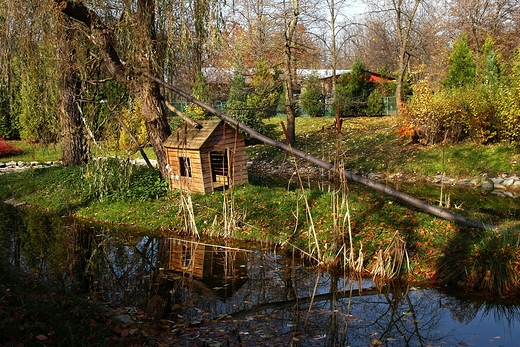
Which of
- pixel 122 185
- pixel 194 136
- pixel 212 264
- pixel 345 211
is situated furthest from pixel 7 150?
pixel 345 211

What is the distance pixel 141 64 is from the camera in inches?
409

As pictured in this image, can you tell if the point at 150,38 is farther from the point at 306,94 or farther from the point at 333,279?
the point at 306,94

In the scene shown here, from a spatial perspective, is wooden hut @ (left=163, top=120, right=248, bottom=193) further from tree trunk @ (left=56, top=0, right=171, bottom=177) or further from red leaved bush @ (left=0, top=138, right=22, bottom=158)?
red leaved bush @ (left=0, top=138, right=22, bottom=158)

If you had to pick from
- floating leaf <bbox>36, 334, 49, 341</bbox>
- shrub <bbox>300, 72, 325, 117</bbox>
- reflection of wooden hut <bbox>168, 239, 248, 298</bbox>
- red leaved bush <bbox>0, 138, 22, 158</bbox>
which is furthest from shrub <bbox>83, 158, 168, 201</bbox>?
shrub <bbox>300, 72, 325, 117</bbox>

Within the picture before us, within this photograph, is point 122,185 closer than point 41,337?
No

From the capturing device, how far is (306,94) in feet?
99.9

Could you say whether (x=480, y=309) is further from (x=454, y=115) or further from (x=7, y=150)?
(x=7, y=150)

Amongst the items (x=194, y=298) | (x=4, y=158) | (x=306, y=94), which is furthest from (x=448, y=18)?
(x=194, y=298)

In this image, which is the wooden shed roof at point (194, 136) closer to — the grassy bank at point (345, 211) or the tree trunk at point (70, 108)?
the grassy bank at point (345, 211)

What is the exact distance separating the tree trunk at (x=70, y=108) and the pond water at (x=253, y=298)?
392 cm

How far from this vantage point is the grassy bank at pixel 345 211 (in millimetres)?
7398

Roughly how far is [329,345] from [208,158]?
278 inches

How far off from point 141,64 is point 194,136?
2.24 meters

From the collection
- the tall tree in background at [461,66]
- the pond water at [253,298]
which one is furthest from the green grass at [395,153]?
the pond water at [253,298]
